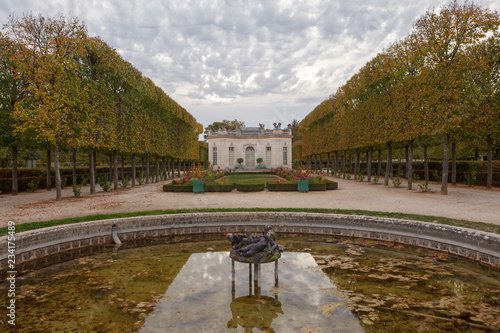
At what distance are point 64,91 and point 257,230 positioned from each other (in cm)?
1149

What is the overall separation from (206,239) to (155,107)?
59.8 ft

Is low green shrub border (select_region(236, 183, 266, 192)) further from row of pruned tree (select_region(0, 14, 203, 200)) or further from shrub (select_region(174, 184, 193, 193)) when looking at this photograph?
row of pruned tree (select_region(0, 14, 203, 200))

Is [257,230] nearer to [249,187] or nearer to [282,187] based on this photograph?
[249,187]

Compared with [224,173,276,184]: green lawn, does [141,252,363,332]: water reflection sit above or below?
below

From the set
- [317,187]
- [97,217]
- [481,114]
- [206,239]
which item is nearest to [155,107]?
[317,187]

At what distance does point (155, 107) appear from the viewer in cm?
2403

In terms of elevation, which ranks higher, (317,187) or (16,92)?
(16,92)

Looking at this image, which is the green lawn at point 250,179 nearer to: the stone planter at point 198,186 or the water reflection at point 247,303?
the stone planter at point 198,186

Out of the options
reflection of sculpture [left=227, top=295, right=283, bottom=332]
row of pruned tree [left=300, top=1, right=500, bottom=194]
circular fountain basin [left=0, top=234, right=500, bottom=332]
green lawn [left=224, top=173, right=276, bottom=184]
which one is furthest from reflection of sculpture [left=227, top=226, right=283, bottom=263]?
green lawn [left=224, top=173, right=276, bottom=184]

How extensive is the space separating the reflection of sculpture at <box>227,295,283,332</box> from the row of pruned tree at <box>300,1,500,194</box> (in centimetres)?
1335

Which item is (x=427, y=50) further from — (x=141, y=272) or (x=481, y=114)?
(x=141, y=272)

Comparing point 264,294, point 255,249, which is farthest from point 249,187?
point 264,294

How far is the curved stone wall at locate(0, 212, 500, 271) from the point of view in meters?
6.46

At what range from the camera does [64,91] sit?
45.3 feet
